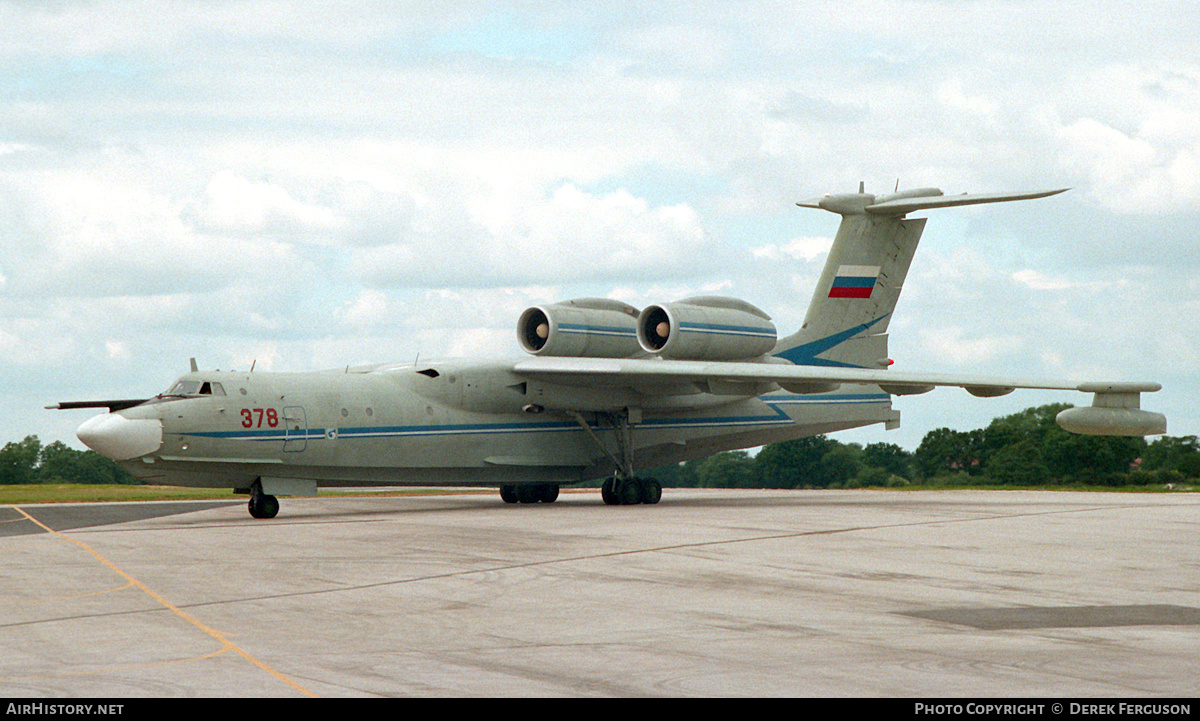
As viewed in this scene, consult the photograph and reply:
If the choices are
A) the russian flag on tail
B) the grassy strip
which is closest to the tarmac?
the grassy strip

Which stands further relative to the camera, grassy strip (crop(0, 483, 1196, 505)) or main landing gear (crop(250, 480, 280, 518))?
grassy strip (crop(0, 483, 1196, 505))

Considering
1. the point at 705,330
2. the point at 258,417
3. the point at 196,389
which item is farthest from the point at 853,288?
the point at 196,389

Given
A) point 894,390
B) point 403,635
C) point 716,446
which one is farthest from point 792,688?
point 716,446

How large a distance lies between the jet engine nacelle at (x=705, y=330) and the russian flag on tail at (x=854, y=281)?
256 cm

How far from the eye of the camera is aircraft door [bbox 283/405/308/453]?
834 inches

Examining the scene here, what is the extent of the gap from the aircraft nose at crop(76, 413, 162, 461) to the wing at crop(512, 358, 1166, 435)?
22.9 ft

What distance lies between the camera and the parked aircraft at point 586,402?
20750 millimetres

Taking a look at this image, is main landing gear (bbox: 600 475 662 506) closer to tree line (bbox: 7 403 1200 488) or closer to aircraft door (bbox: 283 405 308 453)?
aircraft door (bbox: 283 405 308 453)

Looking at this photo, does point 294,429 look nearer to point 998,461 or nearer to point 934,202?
point 934,202

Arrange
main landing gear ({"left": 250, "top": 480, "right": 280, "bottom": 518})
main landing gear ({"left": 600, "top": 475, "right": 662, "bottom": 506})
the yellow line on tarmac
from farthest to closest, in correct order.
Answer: main landing gear ({"left": 600, "top": 475, "right": 662, "bottom": 506}) < main landing gear ({"left": 250, "top": 480, "right": 280, "bottom": 518}) < the yellow line on tarmac

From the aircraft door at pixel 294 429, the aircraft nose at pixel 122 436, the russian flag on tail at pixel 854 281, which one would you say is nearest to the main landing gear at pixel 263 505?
the aircraft door at pixel 294 429

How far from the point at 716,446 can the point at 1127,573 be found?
1584 centimetres

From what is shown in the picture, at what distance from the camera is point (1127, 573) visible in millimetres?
12312

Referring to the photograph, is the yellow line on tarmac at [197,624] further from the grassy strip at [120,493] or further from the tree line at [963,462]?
the tree line at [963,462]
